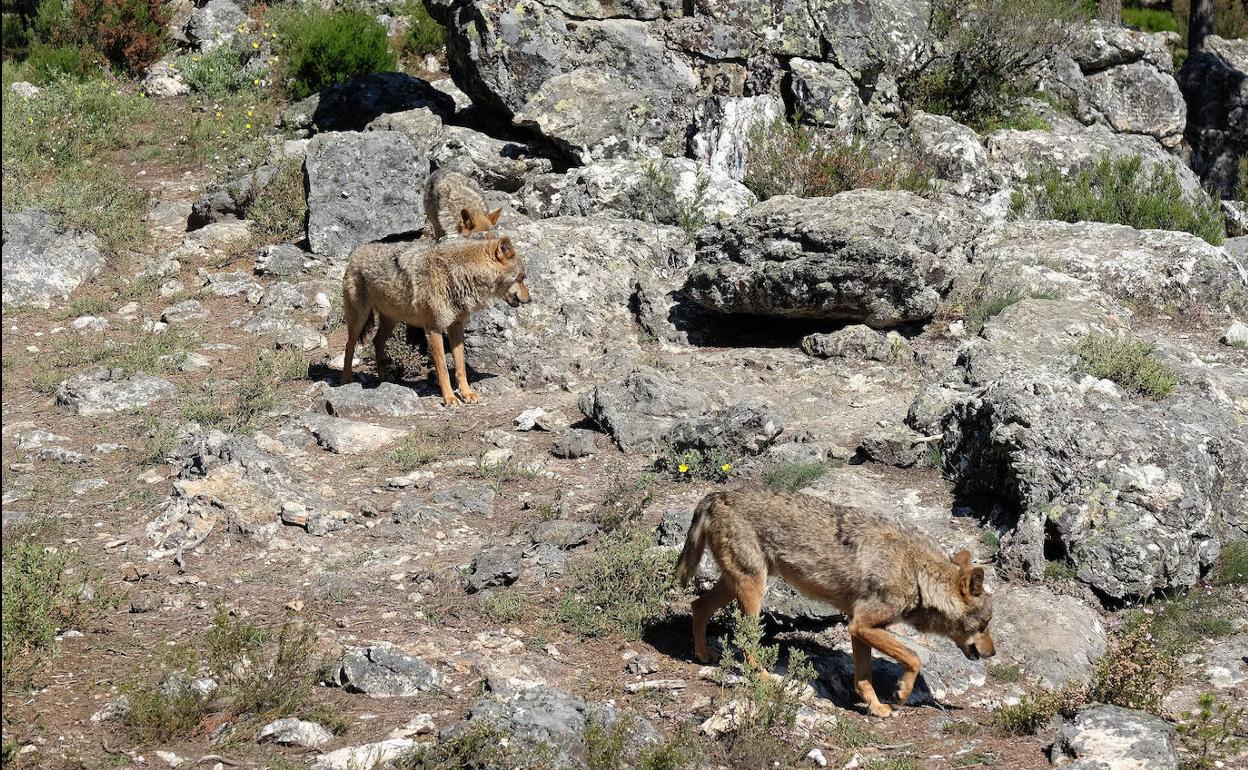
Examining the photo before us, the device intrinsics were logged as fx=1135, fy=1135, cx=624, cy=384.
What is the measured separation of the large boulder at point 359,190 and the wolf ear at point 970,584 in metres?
9.99

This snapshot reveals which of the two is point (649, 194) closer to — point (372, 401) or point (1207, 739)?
point (372, 401)

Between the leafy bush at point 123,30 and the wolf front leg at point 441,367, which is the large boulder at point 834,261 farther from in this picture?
the leafy bush at point 123,30

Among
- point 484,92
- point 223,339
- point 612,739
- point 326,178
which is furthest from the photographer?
point 484,92

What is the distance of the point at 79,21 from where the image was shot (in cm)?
2211

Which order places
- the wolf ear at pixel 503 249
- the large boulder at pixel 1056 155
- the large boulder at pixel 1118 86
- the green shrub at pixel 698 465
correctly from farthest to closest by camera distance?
the large boulder at pixel 1118 86 < the large boulder at pixel 1056 155 < the wolf ear at pixel 503 249 < the green shrub at pixel 698 465

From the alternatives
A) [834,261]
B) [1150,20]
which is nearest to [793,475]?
[834,261]

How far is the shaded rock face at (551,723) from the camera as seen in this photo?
5684 mm

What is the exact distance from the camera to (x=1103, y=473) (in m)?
8.72

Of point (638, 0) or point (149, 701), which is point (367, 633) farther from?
point (638, 0)

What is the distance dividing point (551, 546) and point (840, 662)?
2.24m

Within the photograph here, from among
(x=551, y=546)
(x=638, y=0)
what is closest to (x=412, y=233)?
(x=638, y=0)

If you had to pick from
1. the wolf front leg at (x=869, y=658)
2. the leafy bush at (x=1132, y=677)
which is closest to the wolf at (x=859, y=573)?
the wolf front leg at (x=869, y=658)

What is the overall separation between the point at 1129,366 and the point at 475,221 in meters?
7.32

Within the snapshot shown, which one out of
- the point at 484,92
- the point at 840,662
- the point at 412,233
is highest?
the point at 484,92
